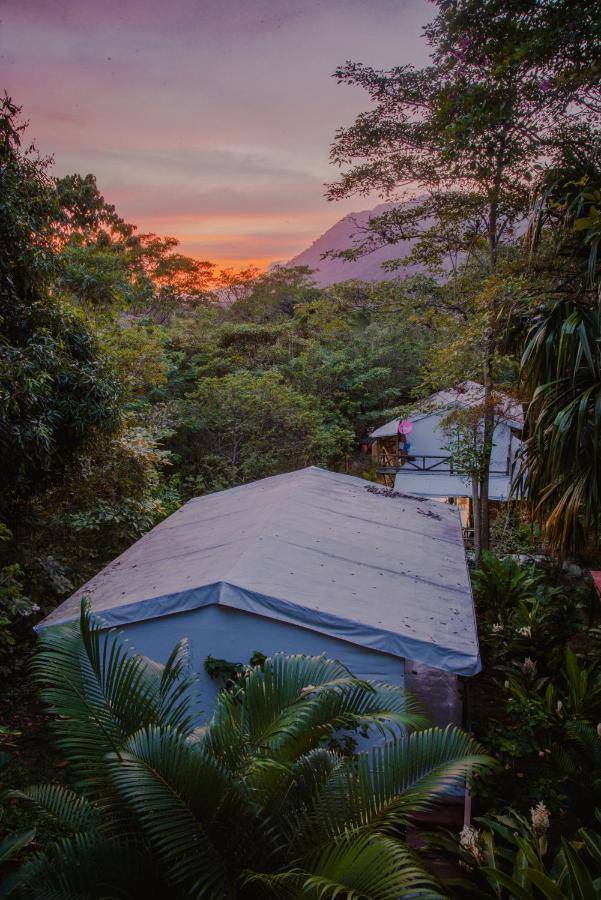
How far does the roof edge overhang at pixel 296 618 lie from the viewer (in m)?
4.41

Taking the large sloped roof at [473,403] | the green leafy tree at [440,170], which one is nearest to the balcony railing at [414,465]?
the large sloped roof at [473,403]

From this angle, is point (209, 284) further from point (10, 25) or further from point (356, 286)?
point (10, 25)

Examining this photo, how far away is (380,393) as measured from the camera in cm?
2192

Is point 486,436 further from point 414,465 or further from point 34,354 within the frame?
point 34,354

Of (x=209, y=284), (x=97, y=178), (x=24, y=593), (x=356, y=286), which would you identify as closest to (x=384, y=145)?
(x=356, y=286)

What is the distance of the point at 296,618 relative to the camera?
4.69 m

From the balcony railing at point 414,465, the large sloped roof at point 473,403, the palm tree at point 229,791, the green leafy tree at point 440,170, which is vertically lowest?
the balcony railing at point 414,465

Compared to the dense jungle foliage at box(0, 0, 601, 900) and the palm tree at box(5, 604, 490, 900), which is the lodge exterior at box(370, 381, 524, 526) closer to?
the dense jungle foliage at box(0, 0, 601, 900)

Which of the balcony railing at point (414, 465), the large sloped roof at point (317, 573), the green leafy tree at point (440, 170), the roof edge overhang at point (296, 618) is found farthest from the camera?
the balcony railing at point (414, 465)

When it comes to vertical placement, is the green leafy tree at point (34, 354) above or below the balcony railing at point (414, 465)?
above

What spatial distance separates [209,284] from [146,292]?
26.7 ft

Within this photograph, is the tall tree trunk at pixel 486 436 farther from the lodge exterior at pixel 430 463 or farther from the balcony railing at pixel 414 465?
the balcony railing at pixel 414 465

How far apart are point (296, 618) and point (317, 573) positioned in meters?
0.84

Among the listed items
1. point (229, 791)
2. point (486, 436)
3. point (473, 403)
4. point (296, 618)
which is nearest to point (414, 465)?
point (473, 403)
